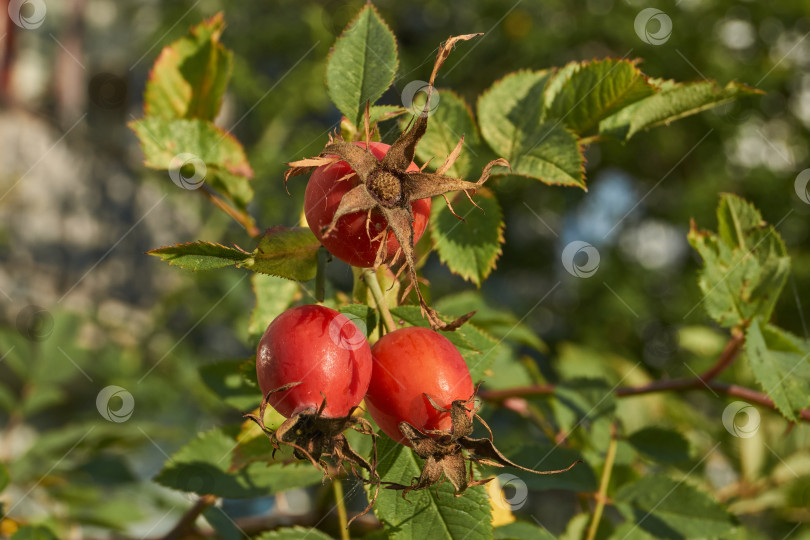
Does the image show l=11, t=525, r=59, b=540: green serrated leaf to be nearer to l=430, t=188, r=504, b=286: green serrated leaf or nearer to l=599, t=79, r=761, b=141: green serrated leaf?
l=430, t=188, r=504, b=286: green serrated leaf

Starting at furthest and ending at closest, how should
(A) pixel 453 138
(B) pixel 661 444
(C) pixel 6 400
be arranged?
(C) pixel 6 400, (B) pixel 661 444, (A) pixel 453 138

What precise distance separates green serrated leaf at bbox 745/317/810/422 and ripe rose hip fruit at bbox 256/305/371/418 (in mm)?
411

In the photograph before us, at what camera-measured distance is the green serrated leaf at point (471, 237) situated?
618 millimetres

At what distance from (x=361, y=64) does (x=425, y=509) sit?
0.39m

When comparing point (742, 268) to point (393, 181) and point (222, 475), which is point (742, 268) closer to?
point (393, 181)

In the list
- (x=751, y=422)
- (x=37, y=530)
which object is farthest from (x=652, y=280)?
(x=37, y=530)

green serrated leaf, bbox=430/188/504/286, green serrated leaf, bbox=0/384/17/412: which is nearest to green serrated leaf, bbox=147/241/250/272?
green serrated leaf, bbox=430/188/504/286

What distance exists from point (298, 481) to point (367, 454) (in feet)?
0.32

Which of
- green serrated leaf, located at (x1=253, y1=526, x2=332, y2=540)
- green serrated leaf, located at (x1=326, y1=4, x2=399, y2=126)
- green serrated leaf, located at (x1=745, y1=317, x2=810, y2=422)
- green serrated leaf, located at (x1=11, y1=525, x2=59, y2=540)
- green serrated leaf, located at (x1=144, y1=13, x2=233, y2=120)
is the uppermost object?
green serrated leaf, located at (x1=144, y1=13, x2=233, y2=120)

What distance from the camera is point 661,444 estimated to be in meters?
0.81

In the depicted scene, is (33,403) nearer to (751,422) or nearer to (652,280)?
(751,422)

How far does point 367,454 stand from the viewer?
0.62 meters

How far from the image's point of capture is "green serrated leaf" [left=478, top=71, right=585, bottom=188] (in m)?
0.60

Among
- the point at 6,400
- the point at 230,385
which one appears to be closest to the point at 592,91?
the point at 230,385
